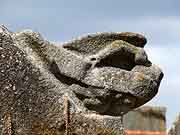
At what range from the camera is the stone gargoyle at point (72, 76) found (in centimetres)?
593

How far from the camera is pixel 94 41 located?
643 cm

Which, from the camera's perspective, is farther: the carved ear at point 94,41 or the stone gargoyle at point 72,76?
the carved ear at point 94,41

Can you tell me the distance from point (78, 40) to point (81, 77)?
1.08 feet

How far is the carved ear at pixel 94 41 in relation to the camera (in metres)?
6.43

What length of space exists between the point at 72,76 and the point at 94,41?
0.37 metres

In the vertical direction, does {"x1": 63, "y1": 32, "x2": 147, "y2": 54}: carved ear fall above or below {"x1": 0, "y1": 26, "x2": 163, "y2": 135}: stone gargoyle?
above

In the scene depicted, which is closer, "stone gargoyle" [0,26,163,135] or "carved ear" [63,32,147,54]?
"stone gargoyle" [0,26,163,135]

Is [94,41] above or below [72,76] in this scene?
above

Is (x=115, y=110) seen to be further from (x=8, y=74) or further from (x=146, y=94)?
(x=8, y=74)

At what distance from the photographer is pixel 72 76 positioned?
6.24m

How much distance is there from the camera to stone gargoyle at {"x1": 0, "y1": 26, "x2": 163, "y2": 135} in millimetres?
5930

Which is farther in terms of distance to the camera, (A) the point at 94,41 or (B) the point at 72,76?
(A) the point at 94,41

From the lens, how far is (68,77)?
6258 millimetres

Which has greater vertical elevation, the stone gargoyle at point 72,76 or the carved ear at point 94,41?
the carved ear at point 94,41
